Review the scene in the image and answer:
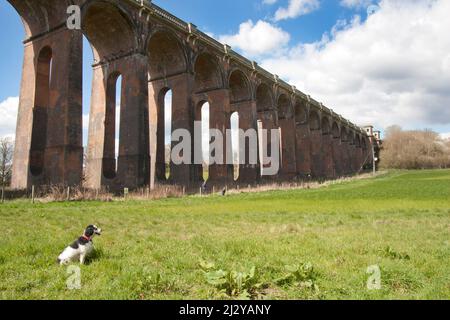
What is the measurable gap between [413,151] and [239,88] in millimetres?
78290

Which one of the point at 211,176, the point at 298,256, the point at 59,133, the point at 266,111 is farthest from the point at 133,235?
the point at 266,111

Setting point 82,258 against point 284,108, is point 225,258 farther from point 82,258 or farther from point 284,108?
point 284,108

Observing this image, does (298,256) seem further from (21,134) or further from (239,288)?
(21,134)

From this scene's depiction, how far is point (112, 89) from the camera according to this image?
2391cm

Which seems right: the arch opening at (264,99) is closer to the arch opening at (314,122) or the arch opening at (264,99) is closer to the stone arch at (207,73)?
the stone arch at (207,73)

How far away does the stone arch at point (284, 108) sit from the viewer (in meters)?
43.2

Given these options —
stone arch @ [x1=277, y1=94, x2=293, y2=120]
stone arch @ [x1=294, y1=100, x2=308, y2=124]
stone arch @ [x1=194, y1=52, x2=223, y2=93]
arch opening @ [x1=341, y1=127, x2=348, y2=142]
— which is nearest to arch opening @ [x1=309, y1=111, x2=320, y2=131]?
stone arch @ [x1=294, y1=100, x2=308, y2=124]

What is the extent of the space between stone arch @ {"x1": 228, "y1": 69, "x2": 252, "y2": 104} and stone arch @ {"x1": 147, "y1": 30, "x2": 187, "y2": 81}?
8992mm

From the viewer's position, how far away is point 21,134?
1956 cm

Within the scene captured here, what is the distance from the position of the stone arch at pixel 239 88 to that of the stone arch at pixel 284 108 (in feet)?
29.8

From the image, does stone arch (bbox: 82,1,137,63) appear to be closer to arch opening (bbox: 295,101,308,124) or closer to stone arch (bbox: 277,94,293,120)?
stone arch (bbox: 277,94,293,120)

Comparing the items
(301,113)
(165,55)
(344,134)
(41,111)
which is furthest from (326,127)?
(41,111)
